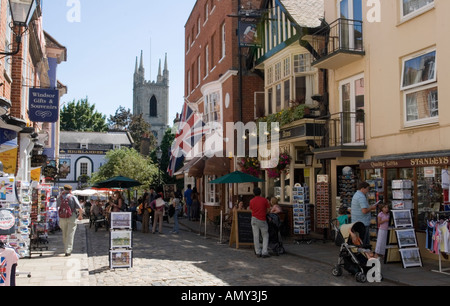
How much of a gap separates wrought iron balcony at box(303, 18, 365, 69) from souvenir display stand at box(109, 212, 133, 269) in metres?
7.85

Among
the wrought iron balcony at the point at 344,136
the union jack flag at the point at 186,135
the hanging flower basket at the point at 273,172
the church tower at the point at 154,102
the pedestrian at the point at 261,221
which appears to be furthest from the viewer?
the church tower at the point at 154,102

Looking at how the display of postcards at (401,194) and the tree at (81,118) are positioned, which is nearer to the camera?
the display of postcards at (401,194)

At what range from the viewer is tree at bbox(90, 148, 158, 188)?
5106 cm

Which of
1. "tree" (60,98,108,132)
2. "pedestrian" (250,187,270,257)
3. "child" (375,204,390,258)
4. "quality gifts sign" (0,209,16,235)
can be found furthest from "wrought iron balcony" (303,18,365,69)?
"tree" (60,98,108,132)

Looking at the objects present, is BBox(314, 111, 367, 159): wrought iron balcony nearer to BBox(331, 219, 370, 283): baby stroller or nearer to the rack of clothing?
the rack of clothing

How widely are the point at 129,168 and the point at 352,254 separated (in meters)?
44.6

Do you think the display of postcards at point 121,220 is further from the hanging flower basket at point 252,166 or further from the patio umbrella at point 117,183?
the patio umbrella at point 117,183

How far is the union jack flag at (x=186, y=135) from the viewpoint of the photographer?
84.6 feet

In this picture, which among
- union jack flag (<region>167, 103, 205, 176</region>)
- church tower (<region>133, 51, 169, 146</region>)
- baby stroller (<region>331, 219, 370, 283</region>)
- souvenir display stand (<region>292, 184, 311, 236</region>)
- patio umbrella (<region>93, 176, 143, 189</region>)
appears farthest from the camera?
church tower (<region>133, 51, 169, 146</region>)

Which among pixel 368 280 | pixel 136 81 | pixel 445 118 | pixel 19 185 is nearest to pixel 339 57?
pixel 445 118

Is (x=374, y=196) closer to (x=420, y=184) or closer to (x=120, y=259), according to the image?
(x=420, y=184)

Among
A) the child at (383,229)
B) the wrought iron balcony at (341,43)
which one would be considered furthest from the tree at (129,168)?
the child at (383,229)

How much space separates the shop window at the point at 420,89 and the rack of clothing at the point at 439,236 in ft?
9.66

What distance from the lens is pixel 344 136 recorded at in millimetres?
13773
